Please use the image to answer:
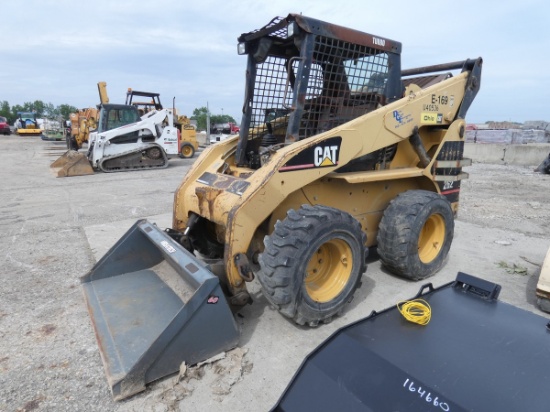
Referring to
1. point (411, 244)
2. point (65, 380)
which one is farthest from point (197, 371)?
point (411, 244)

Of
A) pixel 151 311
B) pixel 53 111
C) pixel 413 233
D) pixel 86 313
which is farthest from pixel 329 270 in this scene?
pixel 53 111

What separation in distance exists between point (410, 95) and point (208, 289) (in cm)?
275

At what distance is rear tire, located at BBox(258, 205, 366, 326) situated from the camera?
261 centimetres

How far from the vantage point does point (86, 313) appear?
3.20 m

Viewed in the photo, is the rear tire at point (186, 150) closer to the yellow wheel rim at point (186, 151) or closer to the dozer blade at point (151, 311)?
the yellow wheel rim at point (186, 151)

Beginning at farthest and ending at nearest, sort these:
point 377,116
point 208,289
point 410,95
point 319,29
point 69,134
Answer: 1. point 69,134
2. point 410,95
3. point 377,116
4. point 319,29
5. point 208,289

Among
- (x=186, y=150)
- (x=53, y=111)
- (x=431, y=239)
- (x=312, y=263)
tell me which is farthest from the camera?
(x=53, y=111)

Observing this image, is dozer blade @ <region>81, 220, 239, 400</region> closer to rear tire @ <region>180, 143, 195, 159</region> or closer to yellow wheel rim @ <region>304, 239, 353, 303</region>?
yellow wheel rim @ <region>304, 239, 353, 303</region>

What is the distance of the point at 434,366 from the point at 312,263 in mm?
1618

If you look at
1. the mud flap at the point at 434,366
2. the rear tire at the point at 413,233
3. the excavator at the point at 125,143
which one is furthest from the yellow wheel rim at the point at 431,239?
the excavator at the point at 125,143

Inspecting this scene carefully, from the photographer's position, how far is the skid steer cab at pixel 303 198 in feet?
8.61

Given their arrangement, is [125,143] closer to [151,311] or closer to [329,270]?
[151,311]

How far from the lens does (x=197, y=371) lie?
2.39m

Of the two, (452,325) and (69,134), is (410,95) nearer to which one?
(452,325)
